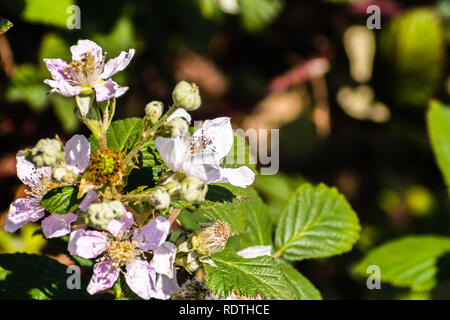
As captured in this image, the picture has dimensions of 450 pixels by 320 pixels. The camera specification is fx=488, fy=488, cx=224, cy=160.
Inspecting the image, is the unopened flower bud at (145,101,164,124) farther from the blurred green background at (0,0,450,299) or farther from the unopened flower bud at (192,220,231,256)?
the blurred green background at (0,0,450,299)

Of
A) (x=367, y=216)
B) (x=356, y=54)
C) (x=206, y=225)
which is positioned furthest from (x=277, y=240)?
(x=356, y=54)

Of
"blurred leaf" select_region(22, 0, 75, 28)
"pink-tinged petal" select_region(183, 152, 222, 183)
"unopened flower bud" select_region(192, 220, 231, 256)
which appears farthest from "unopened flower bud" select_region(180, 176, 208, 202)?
"blurred leaf" select_region(22, 0, 75, 28)

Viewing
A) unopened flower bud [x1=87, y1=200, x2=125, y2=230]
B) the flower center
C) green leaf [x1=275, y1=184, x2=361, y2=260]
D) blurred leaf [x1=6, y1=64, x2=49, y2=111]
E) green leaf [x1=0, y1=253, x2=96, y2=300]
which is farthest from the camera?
blurred leaf [x1=6, y1=64, x2=49, y2=111]

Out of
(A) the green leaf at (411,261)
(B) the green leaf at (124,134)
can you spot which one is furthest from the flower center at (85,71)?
(A) the green leaf at (411,261)

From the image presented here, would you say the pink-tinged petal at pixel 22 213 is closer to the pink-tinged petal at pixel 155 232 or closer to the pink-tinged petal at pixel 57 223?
the pink-tinged petal at pixel 57 223

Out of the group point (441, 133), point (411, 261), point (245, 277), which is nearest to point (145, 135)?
point (245, 277)
